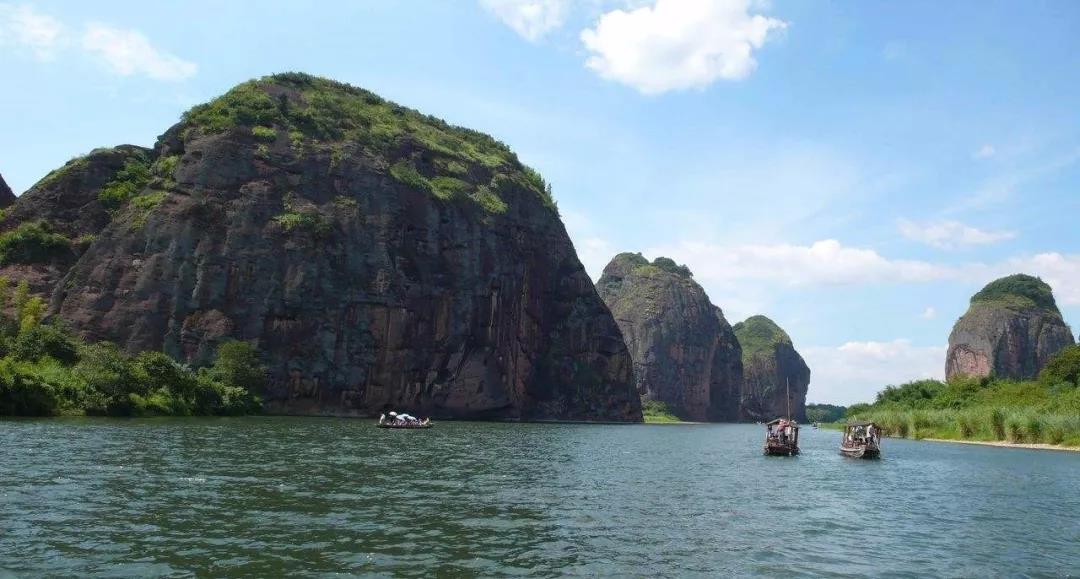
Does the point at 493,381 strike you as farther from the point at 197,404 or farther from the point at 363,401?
the point at 197,404

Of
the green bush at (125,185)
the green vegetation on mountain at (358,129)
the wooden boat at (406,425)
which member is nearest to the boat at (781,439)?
the wooden boat at (406,425)

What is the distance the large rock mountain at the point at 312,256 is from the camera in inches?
3824

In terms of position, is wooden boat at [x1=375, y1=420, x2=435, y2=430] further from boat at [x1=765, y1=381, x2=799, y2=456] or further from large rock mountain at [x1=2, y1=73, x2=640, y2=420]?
boat at [x1=765, y1=381, x2=799, y2=456]

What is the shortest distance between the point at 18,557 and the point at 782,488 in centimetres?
3023

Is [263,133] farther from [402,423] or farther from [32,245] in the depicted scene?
[402,423]

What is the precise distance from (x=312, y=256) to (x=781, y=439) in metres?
69.9

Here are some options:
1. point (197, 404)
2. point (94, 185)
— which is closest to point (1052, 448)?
point (197, 404)

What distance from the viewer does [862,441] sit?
2398 inches

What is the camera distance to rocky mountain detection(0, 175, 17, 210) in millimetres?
113781

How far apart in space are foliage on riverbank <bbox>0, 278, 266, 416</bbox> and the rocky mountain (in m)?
33.8

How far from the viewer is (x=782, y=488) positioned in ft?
117

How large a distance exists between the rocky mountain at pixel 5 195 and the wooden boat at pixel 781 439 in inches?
4490

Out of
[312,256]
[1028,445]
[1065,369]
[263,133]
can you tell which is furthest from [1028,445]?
[263,133]

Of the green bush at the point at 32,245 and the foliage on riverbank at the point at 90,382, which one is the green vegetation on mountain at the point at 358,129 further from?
the foliage on riverbank at the point at 90,382
